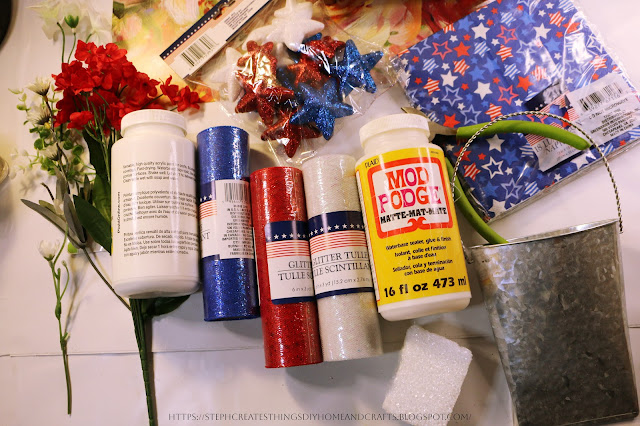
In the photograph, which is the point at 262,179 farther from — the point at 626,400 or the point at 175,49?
the point at 626,400

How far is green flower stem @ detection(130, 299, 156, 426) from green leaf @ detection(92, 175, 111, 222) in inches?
5.7

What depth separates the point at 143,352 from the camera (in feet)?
2.20

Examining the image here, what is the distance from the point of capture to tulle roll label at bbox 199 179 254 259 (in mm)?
602

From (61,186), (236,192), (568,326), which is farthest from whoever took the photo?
(61,186)

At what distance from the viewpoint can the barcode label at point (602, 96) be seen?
25.6 inches

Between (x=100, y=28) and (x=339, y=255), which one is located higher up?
(x=100, y=28)

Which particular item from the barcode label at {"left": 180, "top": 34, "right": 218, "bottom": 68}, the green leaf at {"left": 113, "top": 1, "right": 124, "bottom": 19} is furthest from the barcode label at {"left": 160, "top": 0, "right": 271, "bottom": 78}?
the green leaf at {"left": 113, "top": 1, "right": 124, "bottom": 19}

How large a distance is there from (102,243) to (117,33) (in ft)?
1.19

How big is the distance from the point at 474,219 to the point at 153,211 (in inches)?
15.6

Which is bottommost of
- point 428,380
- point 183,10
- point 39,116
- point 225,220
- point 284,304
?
point 428,380

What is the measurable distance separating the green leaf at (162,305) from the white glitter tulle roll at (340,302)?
0.73 feet

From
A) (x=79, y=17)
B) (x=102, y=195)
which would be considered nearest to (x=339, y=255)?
(x=102, y=195)

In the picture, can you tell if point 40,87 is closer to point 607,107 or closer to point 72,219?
point 72,219

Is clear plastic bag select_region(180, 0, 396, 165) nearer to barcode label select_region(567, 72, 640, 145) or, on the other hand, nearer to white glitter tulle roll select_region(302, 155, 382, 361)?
white glitter tulle roll select_region(302, 155, 382, 361)
